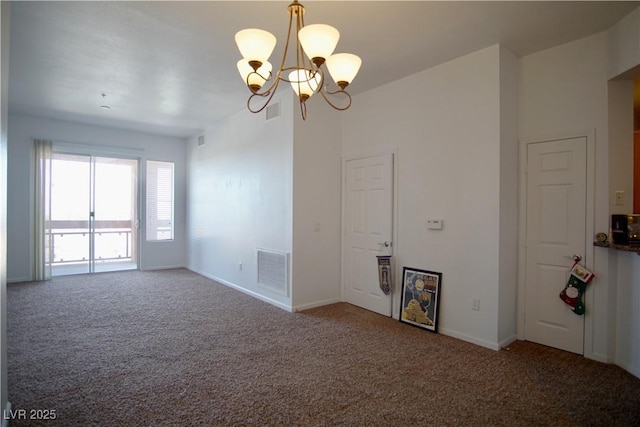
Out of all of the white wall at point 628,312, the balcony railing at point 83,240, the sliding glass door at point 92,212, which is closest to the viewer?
the white wall at point 628,312

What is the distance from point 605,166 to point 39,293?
7402mm

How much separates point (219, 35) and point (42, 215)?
5.26m

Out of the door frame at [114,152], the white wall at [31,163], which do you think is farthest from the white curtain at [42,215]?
the door frame at [114,152]

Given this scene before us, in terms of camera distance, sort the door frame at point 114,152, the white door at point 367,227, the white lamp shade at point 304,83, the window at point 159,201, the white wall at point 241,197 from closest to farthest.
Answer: the white lamp shade at point 304,83 → the white door at point 367,227 → the white wall at point 241,197 → the door frame at point 114,152 → the window at point 159,201

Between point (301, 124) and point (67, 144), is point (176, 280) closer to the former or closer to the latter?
point (67, 144)

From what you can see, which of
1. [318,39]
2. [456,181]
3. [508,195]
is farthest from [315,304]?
[318,39]

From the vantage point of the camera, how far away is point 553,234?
329 centimetres

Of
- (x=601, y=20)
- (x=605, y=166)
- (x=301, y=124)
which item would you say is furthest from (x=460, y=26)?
(x=301, y=124)

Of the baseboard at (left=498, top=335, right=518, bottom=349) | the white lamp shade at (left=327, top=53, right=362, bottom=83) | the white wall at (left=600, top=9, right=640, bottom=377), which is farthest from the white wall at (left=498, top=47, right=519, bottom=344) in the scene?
the white lamp shade at (left=327, top=53, right=362, bottom=83)

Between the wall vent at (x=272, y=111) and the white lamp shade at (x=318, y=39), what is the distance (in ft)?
9.09

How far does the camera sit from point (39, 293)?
515 centimetres

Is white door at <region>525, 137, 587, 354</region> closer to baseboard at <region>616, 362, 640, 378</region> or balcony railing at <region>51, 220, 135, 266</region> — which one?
baseboard at <region>616, 362, 640, 378</region>

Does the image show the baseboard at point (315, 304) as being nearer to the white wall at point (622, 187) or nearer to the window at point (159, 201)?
the white wall at point (622, 187)

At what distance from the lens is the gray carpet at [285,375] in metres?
2.21
